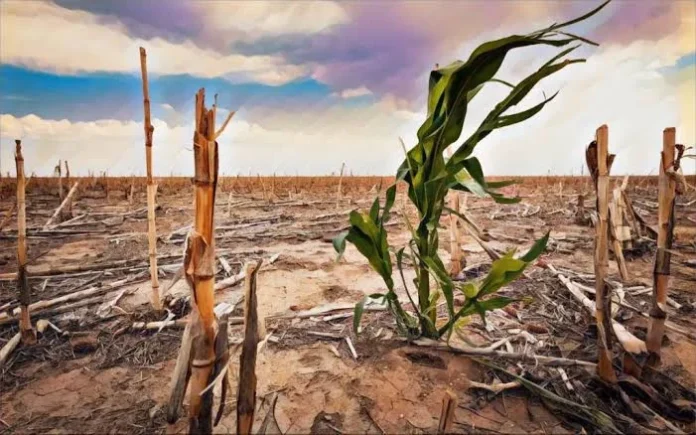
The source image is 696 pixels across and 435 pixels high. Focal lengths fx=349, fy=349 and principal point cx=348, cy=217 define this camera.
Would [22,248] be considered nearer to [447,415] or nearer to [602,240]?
[447,415]

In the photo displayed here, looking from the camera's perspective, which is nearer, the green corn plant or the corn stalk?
the corn stalk

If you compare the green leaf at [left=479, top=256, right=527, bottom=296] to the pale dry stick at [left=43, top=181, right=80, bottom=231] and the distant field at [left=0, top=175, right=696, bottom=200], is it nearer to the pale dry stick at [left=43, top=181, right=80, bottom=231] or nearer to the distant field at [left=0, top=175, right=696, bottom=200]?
the pale dry stick at [left=43, top=181, right=80, bottom=231]

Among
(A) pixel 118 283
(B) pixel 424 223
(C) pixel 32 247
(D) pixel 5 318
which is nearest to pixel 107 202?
(C) pixel 32 247

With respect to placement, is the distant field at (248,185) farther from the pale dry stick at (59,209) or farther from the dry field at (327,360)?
the dry field at (327,360)

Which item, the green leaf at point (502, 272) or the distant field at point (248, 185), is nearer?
the green leaf at point (502, 272)

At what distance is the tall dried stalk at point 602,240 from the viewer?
5.74 feet

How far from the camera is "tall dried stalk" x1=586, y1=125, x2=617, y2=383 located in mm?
1750

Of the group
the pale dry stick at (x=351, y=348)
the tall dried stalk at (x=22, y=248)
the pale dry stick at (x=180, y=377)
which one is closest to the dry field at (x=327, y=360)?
the pale dry stick at (x=351, y=348)

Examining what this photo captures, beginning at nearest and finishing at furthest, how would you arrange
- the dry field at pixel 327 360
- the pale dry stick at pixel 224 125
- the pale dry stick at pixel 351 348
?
the pale dry stick at pixel 224 125
the dry field at pixel 327 360
the pale dry stick at pixel 351 348

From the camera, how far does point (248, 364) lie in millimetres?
1275

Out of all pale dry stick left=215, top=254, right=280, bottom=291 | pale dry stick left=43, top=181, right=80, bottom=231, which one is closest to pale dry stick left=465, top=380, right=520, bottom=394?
pale dry stick left=215, top=254, right=280, bottom=291

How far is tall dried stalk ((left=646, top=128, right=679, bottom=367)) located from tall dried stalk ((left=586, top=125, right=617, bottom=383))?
25 cm

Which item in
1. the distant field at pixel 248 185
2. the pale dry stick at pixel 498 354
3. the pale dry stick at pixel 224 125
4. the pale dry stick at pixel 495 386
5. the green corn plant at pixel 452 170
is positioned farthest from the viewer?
the distant field at pixel 248 185

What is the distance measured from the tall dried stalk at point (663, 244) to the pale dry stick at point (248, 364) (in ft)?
6.75
